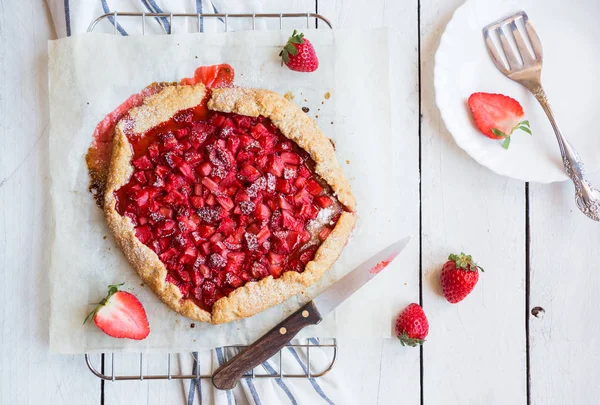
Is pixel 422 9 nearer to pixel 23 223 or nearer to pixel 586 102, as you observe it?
pixel 586 102

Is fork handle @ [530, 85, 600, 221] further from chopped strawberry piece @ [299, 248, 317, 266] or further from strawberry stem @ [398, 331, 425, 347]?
chopped strawberry piece @ [299, 248, 317, 266]

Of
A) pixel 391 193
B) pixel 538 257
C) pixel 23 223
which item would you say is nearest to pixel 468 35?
pixel 391 193

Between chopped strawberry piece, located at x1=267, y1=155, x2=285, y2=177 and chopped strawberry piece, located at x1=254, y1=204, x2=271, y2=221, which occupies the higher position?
chopped strawberry piece, located at x1=267, y1=155, x2=285, y2=177

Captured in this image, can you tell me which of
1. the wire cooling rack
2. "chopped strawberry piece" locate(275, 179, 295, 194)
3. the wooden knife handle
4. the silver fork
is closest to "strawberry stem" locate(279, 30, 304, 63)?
the wire cooling rack

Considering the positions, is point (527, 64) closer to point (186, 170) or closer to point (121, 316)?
point (186, 170)

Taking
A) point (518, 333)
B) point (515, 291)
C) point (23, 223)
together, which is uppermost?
point (23, 223)

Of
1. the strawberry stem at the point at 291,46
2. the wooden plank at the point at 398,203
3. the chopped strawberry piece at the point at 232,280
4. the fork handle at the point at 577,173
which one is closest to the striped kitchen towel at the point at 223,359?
the wooden plank at the point at 398,203

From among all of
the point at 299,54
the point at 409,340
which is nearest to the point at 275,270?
the point at 409,340
